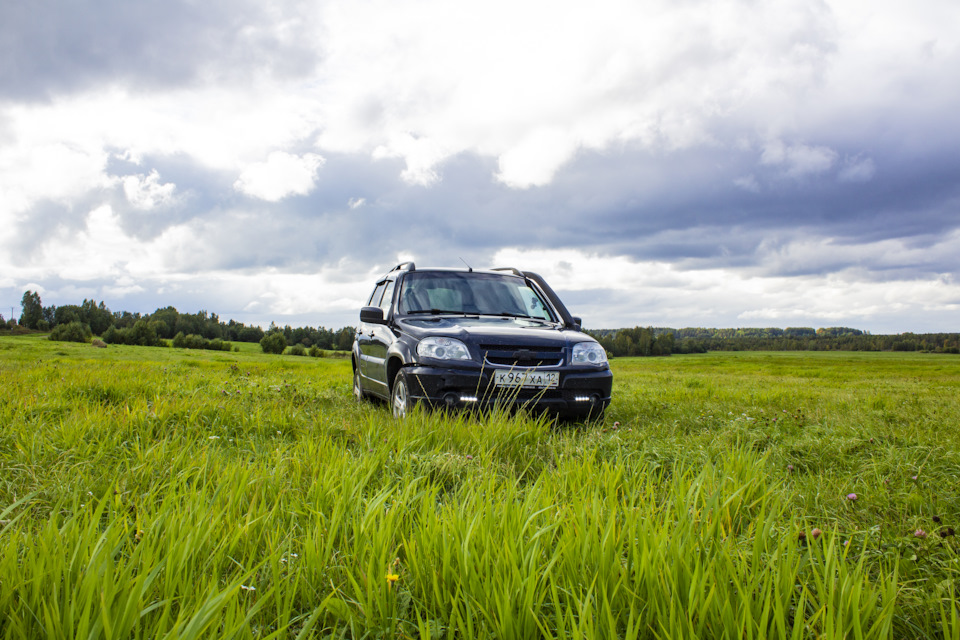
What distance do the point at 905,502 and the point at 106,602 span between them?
3535 millimetres

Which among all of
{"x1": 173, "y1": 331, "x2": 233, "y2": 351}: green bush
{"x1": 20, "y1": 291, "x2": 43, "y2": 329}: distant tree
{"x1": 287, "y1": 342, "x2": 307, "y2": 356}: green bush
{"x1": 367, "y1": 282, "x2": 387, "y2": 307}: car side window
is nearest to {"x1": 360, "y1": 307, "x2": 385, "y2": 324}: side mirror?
{"x1": 367, "y1": 282, "x2": 387, "y2": 307}: car side window

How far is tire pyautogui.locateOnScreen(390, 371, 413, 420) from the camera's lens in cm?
505

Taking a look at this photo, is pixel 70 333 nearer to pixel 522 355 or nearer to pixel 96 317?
pixel 96 317

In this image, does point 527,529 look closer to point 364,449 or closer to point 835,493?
point 364,449

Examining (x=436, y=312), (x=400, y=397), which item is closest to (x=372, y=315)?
(x=436, y=312)

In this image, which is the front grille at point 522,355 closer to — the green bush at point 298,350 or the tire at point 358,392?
the tire at point 358,392

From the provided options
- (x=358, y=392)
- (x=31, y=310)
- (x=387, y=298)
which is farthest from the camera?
(x=31, y=310)

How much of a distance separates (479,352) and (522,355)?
1.39 ft

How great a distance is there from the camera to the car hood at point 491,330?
5102 millimetres

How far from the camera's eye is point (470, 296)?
664 cm

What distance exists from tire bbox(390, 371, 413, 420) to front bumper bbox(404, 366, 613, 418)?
0.25ft

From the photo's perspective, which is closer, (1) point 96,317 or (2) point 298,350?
(2) point 298,350

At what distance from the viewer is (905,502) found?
2812 millimetres

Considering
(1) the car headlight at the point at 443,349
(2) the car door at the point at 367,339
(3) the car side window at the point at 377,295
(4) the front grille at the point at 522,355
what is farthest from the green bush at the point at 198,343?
(4) the front grille at the point at 522,355
